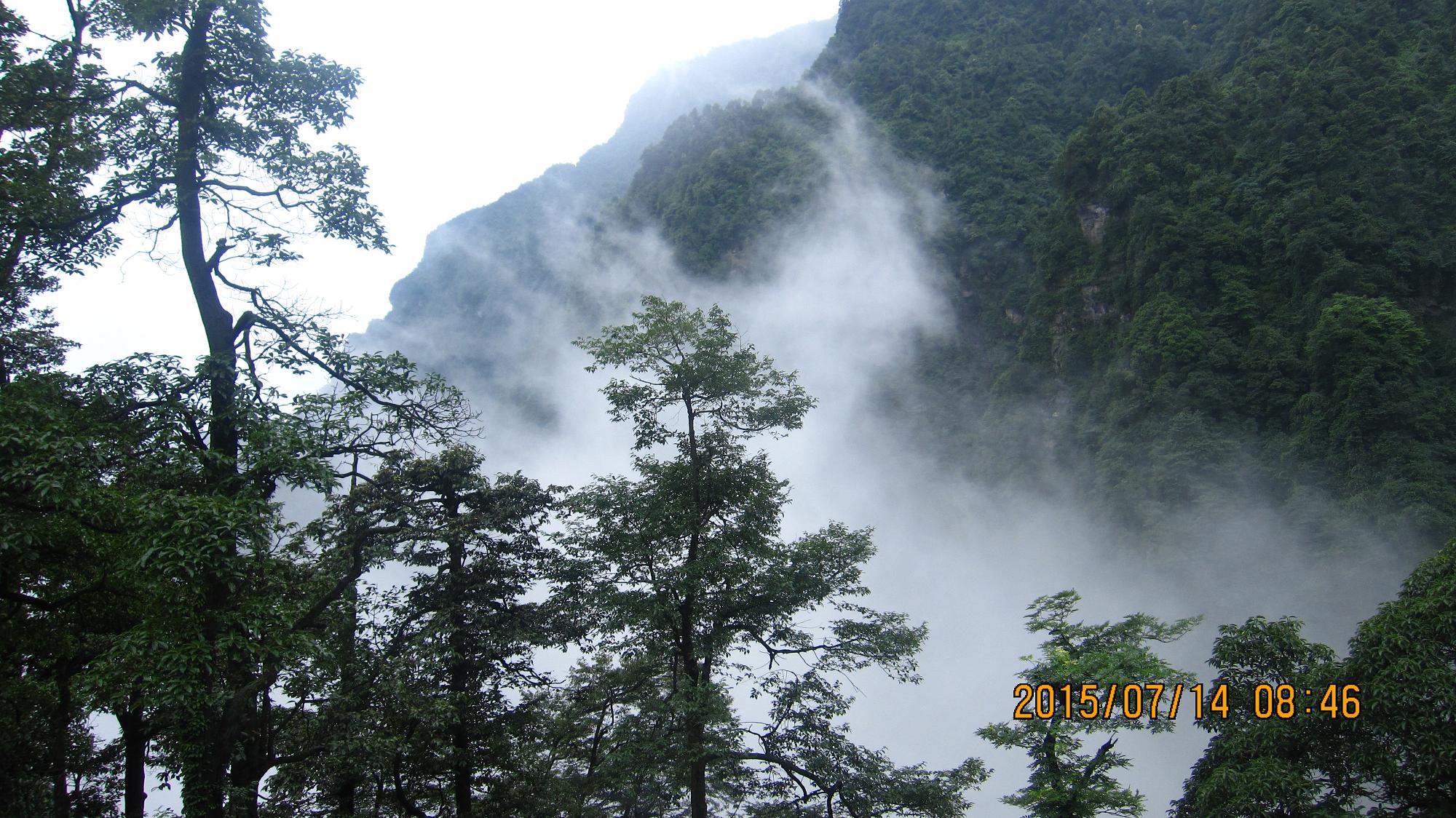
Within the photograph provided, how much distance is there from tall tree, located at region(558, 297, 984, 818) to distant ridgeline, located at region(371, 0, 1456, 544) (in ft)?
121

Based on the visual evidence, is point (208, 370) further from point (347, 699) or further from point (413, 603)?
point (413, 603)

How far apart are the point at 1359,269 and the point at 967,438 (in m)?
31.0

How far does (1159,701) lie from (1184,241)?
165ft

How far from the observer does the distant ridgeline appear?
42.4 m

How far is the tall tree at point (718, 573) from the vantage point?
12203mm

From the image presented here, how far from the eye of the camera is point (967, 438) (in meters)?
71.0

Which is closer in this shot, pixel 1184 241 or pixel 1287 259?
pixel 1287 259

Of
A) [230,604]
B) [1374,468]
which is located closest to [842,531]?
[230,604]

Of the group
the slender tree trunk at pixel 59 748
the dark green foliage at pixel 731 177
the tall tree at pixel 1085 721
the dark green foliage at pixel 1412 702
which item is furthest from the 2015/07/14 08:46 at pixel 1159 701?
the dark green foliage at pixel 731 177

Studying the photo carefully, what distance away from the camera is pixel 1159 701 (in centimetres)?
1141

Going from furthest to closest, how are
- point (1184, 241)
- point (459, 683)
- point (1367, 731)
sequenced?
point (1184, 241)
point (459, 683)
point (1367, 731)

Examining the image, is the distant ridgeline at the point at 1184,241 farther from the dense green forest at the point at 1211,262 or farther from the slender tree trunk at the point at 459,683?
the slender tree trunk at the point at 459,683

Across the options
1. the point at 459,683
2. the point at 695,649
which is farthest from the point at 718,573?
the point at 459,683

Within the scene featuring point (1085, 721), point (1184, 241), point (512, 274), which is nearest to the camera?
point (1085, 721)
